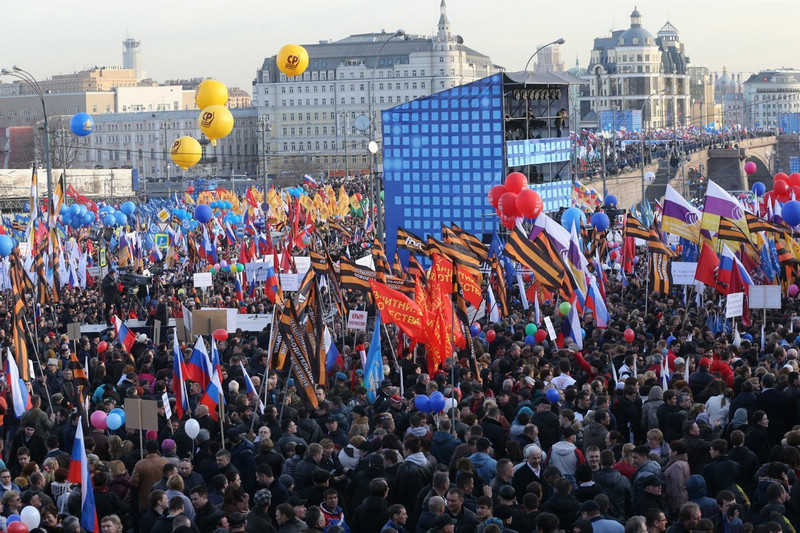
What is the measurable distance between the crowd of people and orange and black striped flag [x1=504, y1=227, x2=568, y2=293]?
8.11 feet

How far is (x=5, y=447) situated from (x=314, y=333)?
311 centimetres

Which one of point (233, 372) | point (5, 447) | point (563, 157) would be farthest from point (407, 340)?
point (563, 157)

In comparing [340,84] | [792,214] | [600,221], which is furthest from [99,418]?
[340,84]

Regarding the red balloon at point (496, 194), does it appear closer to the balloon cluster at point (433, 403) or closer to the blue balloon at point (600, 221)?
the blue balloon at point (600, 221)

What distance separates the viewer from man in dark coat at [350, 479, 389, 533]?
31.1 ft

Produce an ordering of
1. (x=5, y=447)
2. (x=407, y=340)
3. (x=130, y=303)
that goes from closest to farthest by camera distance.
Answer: (x=5, y=447), (x=407, y=340), (x=130, y=303)

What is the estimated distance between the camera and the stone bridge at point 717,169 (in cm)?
6731

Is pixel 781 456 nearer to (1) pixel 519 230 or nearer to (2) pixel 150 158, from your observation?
(1) pixel 519 230

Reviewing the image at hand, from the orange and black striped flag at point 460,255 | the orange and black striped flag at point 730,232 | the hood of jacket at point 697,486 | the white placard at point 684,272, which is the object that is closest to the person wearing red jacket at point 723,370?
the orange and black striped flag at point 460,255

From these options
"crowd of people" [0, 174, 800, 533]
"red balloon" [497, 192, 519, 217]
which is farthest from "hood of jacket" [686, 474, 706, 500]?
"red balloon" [497, 192, 519, 217]

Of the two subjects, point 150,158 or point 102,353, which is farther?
point 150,158

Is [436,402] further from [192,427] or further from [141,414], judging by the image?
[141,414]

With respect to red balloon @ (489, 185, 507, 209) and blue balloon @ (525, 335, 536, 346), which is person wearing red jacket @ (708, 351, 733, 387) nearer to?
blue balloon @ (525, 335, 536, 346)

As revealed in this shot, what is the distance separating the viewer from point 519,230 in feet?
63.5
